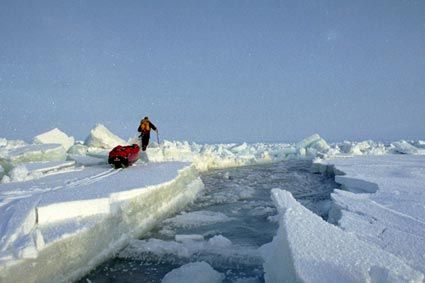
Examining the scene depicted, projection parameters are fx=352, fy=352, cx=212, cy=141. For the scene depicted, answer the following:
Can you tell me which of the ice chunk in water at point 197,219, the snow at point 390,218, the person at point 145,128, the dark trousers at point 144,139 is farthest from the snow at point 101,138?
the snow at point 390,218

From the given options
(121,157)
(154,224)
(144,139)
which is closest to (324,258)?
(154,224)

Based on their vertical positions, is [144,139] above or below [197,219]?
above

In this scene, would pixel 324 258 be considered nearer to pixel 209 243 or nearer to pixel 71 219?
pixel 209 243

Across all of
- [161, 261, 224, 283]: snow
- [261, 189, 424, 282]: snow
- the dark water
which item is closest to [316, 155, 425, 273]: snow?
[261, 189, 424, 282]: snow

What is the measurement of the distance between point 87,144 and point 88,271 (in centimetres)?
1305

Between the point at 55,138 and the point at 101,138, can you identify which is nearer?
the point at 101,138

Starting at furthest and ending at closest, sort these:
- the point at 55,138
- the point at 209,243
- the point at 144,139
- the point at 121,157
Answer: the point at 55,138, the point at 144,139, the point at 121,157, the point at 209,243

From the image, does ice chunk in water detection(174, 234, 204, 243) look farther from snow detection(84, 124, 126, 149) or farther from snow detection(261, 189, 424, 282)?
snow detection(84, 124, 126, 149)

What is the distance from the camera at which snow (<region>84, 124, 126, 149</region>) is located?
50.9 feet

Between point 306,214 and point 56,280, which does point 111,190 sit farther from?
point 306,214

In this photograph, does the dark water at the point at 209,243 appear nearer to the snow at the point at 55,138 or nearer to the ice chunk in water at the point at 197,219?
the ice chunk in water at the point at 197,219

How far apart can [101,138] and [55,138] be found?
264 cm

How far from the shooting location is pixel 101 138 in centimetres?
1552

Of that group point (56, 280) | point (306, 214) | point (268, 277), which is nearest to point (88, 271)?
point (56, 280)
